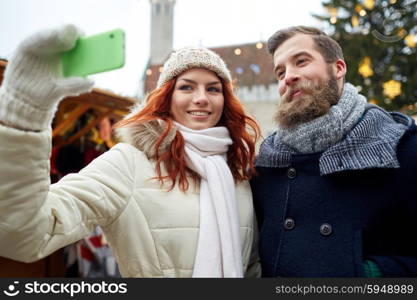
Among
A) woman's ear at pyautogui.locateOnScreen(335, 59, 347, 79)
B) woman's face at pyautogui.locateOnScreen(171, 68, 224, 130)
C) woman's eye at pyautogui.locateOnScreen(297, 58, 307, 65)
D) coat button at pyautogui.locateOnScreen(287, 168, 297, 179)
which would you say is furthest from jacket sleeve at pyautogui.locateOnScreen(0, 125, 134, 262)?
woman's ear at pyautogui.locateOnScreen(335, 59, 347, 79)

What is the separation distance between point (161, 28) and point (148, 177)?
42062 mm

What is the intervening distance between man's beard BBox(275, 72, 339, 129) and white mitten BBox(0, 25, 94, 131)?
103 centimetres

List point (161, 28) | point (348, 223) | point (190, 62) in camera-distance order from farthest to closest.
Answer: point (161, 28) < point (190, 62) < point (348, 223)

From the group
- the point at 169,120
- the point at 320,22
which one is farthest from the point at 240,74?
the point at 169,120

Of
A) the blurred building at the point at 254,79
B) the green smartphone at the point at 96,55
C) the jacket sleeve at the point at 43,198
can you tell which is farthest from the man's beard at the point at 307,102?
the blurred building at the point at 254,79

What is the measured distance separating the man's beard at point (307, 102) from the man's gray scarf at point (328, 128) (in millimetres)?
33

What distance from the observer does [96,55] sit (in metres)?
0.89

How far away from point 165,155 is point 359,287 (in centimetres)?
92

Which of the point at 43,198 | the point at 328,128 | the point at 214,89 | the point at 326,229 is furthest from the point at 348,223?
the point at 43,198

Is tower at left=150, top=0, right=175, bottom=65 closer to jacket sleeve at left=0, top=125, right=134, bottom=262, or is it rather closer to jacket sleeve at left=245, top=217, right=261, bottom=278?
jacket sleeve at left=245, top=217, right=261, bottom=278

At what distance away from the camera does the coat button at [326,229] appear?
1.53 metres

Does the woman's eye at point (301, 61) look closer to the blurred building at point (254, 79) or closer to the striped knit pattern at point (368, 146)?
the striped knit pattern at point (368, 146)

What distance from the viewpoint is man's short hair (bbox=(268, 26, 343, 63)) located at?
184cm

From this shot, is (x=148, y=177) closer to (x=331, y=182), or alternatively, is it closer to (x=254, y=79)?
(x=331, y=182)
